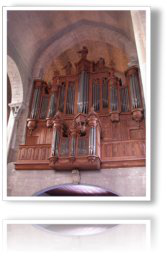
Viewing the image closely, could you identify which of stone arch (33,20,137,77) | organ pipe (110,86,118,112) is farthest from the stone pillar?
stone arch (33,20,137,77)

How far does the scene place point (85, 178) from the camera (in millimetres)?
7082

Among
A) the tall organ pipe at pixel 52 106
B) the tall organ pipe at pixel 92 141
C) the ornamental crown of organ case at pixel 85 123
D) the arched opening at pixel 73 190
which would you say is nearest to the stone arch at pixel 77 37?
the ornamental crown of organ case at pixel 85 123

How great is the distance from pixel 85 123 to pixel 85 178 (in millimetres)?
1594

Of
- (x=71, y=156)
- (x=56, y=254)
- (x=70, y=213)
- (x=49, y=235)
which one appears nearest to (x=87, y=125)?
(x=71, y=156)

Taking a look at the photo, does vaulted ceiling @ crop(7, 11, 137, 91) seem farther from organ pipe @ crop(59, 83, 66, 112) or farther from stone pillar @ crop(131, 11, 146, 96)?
stone pillar @ crop(131, 11, 146, 96)

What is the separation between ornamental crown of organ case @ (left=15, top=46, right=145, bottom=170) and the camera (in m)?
6.93

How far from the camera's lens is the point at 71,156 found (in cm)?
688

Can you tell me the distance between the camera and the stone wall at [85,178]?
642cm

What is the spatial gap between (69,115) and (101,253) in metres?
5.39

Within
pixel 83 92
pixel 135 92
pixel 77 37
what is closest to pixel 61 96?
pixel 83 92

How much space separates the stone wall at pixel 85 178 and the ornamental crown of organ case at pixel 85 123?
187 mm

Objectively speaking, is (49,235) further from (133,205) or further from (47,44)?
(47,44)

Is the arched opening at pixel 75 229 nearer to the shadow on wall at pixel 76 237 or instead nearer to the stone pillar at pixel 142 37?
the shadow on wall at pixel 76 237

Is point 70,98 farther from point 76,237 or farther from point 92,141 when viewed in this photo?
point 76,237
